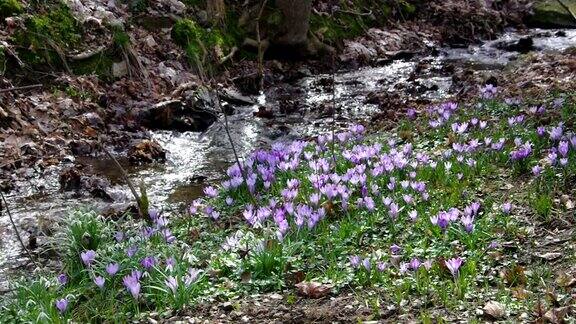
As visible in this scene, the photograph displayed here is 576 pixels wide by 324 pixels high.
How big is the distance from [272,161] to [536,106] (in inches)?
101

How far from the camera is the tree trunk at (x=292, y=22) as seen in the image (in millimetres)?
10742

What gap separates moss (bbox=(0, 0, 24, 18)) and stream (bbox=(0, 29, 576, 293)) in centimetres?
245

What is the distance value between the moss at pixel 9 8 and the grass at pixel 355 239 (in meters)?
4.40

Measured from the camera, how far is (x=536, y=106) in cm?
573

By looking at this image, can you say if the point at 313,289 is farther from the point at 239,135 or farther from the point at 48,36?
the point at 48,36

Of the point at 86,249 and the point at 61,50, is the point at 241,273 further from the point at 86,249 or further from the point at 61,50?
the point at 61,50

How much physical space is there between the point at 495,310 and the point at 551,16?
14373mm

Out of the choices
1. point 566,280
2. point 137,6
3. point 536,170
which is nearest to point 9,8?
point 137,6

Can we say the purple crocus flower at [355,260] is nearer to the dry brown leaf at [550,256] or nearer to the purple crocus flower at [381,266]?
the purple crocus flower at [381,266]

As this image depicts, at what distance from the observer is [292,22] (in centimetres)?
1077

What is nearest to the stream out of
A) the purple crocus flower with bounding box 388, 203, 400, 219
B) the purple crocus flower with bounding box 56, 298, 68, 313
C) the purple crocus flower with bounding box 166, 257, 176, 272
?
the purple crocus flower with bounding box 56, 298, 68, 313

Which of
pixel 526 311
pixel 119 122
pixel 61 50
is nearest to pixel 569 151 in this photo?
pixel 526 311

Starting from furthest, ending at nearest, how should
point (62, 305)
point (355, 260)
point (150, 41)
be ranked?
point (150, 41) → point (355, 260) → point (62, 305)

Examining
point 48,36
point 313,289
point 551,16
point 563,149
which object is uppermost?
point 48,36
